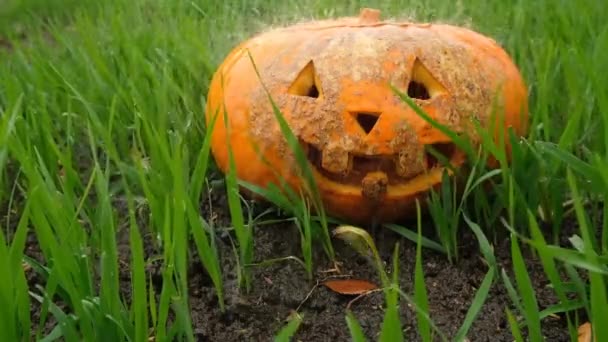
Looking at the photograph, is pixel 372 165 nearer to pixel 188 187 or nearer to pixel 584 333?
pixel 188 187

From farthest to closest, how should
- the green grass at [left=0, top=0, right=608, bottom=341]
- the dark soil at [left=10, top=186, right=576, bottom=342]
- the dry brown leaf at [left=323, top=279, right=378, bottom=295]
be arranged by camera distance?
the dry brown leaf at [left=323, top=279, right=378, bottom=295] → the dark soil at [left=10, top=186, right=576, bottom=342] → the green grass at [left=0, top=0, right=608, bottom=341]

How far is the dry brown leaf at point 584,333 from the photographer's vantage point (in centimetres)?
128

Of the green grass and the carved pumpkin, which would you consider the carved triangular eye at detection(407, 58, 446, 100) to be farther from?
the green grass

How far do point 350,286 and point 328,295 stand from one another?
0.15 ft

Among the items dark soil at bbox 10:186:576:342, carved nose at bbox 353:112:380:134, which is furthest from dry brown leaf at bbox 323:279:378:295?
carved nose at bbox 353:112:380:134

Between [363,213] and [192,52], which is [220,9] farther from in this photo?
[363,213]

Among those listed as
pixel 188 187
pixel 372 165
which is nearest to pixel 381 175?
pixel 372 165

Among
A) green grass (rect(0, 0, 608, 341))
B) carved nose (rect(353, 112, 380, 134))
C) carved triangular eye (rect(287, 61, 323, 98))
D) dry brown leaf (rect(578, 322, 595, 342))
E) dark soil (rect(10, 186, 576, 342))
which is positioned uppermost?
carved triangular eye (rect(287, 61, 323, 98))

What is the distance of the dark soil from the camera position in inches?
54.2

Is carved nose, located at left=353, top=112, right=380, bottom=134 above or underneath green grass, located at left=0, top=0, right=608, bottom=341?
above

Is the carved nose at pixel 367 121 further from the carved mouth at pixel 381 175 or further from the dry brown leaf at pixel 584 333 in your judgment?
the dry brown leaf at pixel 584 333

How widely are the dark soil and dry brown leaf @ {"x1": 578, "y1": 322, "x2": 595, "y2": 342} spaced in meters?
0.03

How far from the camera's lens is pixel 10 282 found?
3.75 ft

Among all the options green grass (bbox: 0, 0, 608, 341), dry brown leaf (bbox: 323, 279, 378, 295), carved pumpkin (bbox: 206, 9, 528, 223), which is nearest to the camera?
green grass (bbox: 0, 0, 608, 341)
